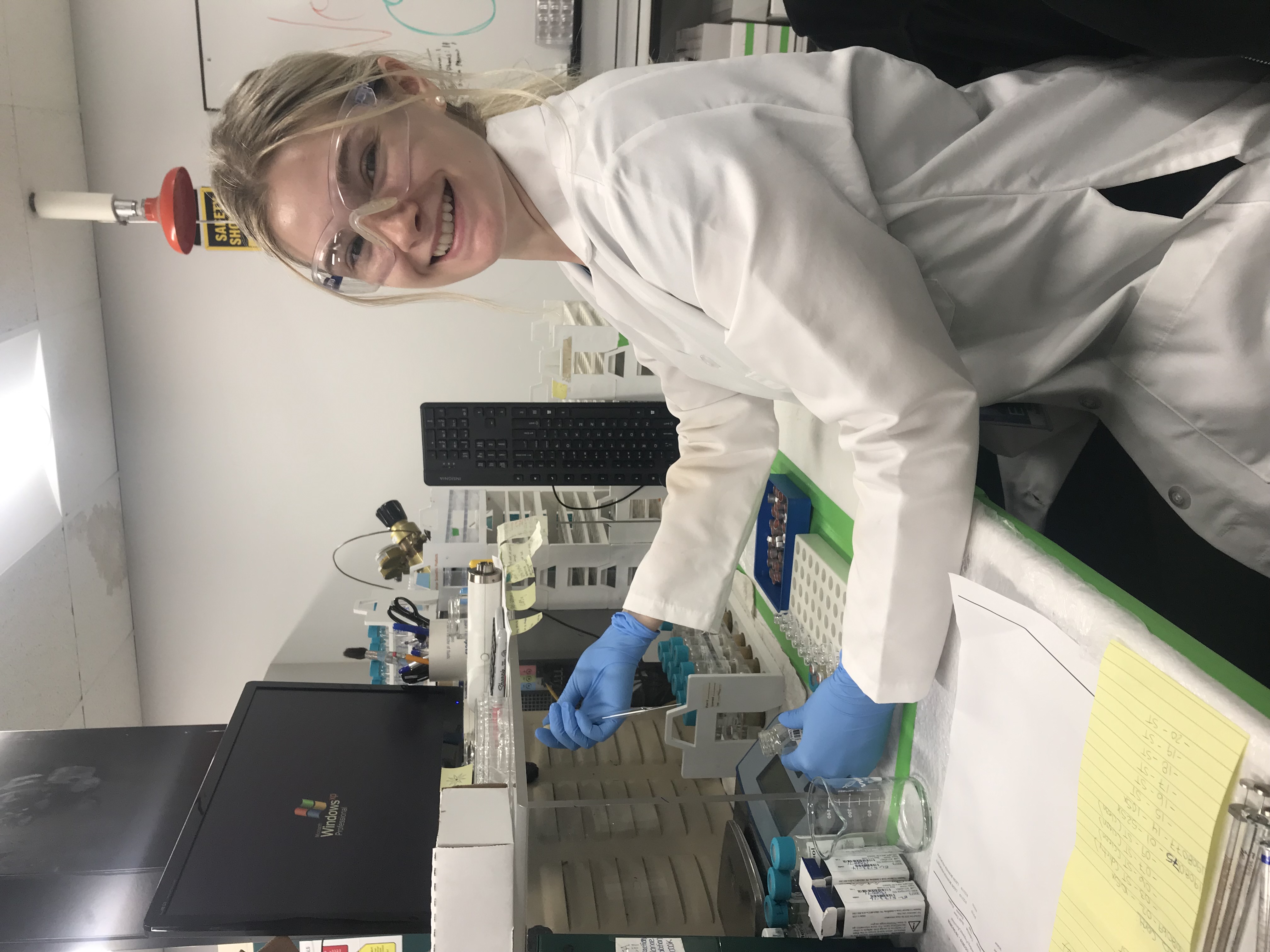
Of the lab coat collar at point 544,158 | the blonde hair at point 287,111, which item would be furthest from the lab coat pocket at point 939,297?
the blonde hair at point 287,111

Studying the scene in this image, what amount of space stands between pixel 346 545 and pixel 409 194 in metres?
1.36

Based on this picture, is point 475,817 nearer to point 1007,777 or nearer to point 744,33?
point 1007,777

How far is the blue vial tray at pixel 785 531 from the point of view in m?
1.16

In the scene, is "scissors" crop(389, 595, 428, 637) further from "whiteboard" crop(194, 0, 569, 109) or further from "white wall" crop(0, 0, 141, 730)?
"whiteboard" crop(194, 0, 569, 109)

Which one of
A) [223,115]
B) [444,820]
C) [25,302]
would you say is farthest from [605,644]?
[25,302]

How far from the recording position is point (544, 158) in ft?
2.85

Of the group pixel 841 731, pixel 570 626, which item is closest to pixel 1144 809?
pixel 841 731

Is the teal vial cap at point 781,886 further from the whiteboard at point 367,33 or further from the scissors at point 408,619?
the whiteboard at point 367,33

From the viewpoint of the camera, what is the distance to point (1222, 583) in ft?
2.52

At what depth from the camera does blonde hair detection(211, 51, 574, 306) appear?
83 centimetres

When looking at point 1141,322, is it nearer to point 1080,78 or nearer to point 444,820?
point 1080,78

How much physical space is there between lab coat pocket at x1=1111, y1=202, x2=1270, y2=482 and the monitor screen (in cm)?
54

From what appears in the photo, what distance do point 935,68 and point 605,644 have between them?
0.81 m

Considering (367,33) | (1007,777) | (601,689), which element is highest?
(367,33)
